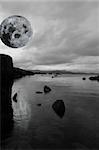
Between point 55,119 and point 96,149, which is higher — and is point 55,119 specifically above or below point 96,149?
above

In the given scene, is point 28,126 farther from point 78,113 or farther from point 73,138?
point 78,113

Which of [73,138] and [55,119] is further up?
[55,119]

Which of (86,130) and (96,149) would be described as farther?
(86,130)

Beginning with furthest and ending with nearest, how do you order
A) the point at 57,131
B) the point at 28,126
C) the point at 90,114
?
the point at 90,114 → the point at 28,126 → the point at 57,131

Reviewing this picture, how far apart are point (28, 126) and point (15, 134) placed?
6.67ft

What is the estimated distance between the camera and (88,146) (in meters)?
11.2

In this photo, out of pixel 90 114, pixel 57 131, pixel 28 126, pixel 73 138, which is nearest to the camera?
pixel 73 138

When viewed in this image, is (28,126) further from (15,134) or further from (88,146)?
(88,146)

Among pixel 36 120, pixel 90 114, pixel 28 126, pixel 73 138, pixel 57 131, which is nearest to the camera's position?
pixel 73 138

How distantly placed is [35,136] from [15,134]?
1.95 m

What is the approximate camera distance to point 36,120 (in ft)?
54.6

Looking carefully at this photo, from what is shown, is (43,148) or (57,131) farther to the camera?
(57,131)

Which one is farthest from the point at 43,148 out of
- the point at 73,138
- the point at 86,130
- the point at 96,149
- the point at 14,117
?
the point at 14,117

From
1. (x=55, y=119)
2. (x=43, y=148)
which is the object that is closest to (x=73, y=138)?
(x=43, y=148)
